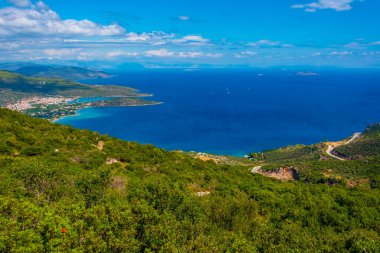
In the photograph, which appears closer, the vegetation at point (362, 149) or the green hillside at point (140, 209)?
the green hillside at point (140, 209)

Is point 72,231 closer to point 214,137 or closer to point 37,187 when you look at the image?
point 37,187

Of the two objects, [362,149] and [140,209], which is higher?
[140,209]

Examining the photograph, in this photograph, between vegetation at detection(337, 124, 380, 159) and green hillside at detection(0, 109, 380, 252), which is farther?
vegetation at detection(337, 124, 380, 159)

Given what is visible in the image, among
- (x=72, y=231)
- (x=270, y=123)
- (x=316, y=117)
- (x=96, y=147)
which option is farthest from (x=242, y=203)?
(x=316, y=117)

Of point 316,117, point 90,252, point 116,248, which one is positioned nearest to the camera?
point 90,252

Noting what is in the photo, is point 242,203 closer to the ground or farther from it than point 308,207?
farther from it

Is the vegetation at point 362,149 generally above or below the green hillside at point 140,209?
below

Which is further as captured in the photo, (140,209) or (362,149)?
(362,149)

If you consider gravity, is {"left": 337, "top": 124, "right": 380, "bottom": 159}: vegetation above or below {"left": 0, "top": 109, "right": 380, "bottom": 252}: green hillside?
below
